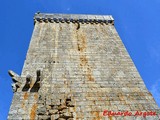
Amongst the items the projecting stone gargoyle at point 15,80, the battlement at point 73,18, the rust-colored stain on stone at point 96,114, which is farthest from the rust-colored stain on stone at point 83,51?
the projecting stone gargoyle at point 15,80

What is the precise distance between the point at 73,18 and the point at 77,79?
4509 millimetres

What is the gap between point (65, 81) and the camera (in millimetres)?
6711

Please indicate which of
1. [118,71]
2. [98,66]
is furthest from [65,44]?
[118,71]

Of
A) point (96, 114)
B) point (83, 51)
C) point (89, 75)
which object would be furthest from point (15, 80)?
point (83, 51)

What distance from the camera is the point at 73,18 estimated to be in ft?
34.5

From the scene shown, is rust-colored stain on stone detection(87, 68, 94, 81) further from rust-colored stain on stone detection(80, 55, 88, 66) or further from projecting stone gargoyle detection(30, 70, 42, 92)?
projecting stone gargoyle detection(30, 70, 42, 92)

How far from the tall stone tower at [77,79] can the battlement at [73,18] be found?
0.62m

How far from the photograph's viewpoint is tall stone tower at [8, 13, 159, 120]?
5.76 metres

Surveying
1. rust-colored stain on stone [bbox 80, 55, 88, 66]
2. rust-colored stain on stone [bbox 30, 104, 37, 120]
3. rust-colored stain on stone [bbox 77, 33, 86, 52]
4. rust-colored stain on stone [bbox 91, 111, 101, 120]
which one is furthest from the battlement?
rust-colored stain on stone [bbox 91, 111, 101, 120]

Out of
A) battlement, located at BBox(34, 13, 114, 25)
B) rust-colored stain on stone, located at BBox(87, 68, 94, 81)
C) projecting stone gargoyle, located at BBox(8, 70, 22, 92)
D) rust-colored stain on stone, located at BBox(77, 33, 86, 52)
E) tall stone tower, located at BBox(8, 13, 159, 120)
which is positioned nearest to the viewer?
tall stone tower, located at BBox(8, 13, 159, 120)

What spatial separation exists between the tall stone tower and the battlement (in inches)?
24.5

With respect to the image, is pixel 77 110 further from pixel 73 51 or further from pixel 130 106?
pixel 73 51

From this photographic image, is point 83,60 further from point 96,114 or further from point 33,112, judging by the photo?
point 33,112

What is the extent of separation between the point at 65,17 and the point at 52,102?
5.58 m
